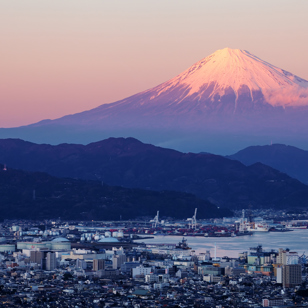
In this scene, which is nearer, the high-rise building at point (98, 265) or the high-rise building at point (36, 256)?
the high-rise building at point (98, 265)

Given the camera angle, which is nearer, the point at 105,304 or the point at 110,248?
the point at 105,304

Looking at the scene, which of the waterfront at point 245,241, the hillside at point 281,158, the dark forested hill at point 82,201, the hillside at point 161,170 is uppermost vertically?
the hillside at point 281,158

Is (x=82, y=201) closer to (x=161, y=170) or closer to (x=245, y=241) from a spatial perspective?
(x=245, y=241)

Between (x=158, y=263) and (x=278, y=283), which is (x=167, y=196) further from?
(x=278, y=283)

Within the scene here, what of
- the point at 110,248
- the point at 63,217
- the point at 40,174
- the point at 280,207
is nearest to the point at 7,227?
the point at 63,217

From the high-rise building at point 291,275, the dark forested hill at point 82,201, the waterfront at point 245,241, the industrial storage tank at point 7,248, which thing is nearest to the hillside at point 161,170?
the dark forested hill at point 82,201

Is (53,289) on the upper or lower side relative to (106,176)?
lower

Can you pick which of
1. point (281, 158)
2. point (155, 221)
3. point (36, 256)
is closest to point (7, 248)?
point (36, 256)

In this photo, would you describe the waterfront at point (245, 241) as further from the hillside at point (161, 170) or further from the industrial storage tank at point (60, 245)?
the hillside at point (161, 170)
